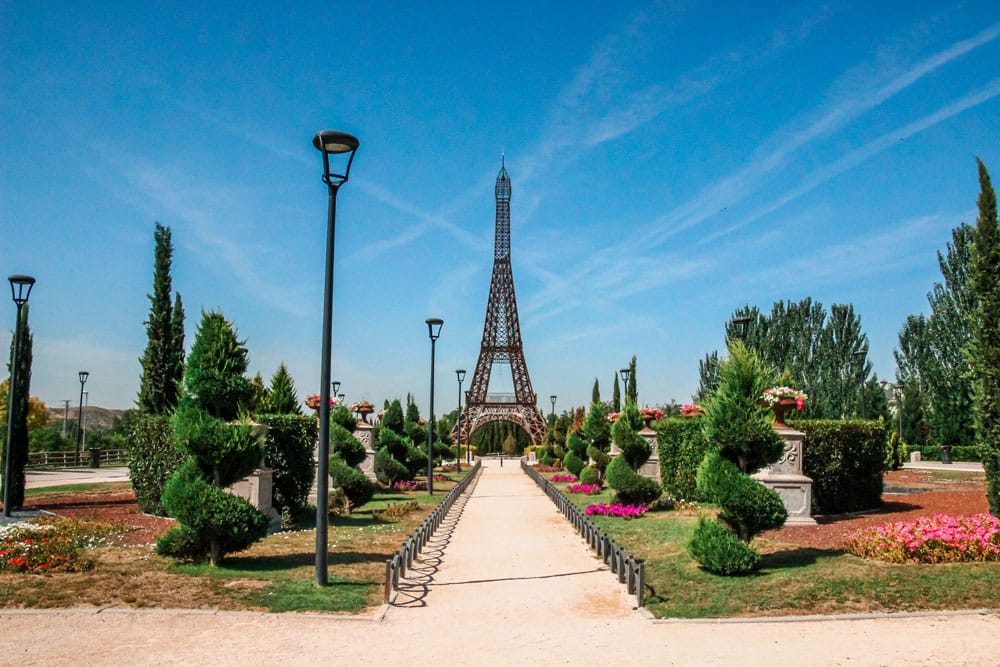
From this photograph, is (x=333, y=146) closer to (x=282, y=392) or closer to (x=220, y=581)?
(x=220, y=581)

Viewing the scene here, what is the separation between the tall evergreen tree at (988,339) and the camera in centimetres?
1202

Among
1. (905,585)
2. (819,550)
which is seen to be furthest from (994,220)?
(905,585)

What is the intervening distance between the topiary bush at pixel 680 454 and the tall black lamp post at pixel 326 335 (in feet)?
34.4

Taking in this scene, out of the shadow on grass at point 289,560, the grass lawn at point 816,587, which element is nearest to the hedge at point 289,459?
the shadow on grass at point 289,560

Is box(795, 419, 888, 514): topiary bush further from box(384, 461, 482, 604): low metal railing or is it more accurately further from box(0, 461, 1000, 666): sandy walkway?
box(384, 461, 482, 604): low metal railing

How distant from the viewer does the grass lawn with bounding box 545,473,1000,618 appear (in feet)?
25.0

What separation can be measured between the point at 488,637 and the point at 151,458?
36.3 feet

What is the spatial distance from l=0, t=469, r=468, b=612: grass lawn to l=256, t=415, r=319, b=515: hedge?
8.71 feet

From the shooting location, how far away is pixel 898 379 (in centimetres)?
5338

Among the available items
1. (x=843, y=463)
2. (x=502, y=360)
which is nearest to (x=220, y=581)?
(x=843, y=463)

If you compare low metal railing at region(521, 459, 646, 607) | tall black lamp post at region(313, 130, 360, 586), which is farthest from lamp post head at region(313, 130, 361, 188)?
low metal railing at region(521, 459, 646, 607)

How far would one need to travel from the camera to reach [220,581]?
887 centimetres

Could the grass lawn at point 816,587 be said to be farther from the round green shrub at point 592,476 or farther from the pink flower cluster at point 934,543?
the round green shrub at point 592,476

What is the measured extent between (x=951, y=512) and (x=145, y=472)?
1677 centimetres
